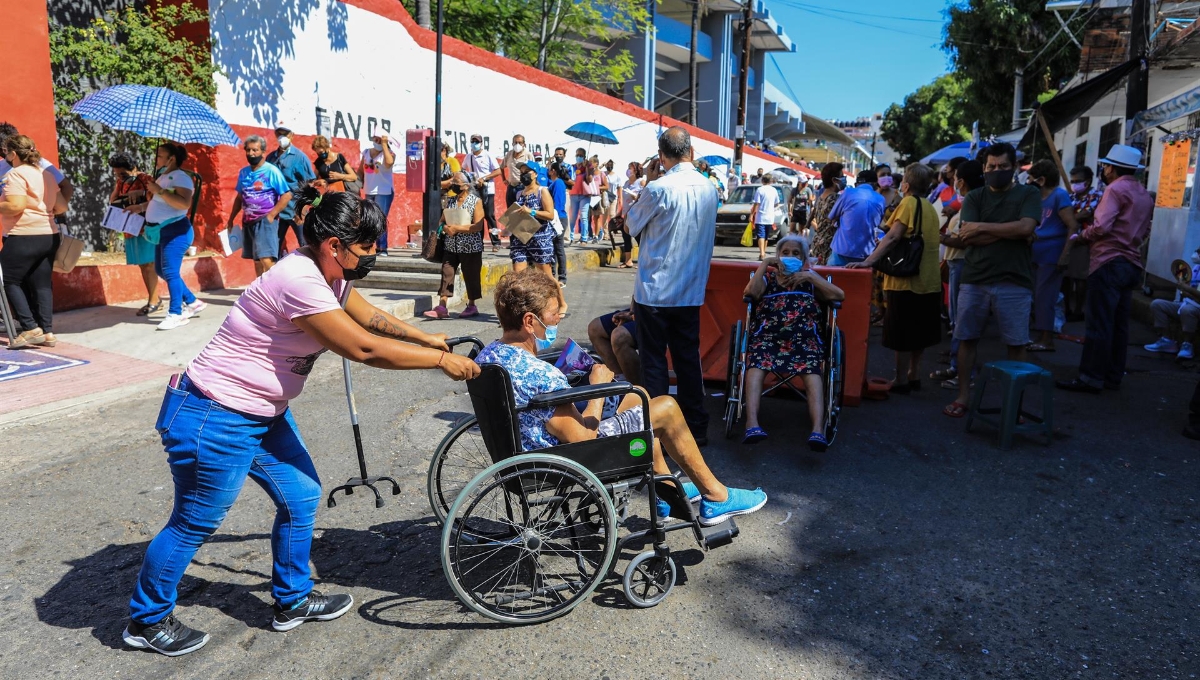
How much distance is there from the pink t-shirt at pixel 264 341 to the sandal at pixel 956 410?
4.60m

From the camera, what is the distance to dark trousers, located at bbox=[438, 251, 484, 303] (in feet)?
29.6

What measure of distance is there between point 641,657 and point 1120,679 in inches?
63.4

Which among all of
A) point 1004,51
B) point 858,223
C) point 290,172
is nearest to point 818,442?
point 858,223

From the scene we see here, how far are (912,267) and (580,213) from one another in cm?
1200

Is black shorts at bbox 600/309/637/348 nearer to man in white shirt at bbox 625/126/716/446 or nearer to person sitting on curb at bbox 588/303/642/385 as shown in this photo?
person sitting on curb at bbox 588/303/642/385

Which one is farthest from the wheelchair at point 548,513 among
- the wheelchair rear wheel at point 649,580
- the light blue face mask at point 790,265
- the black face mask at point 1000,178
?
the black face mask at point 1000,178

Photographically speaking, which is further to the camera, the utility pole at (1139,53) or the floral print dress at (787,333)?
the utility pole at (1139,53)

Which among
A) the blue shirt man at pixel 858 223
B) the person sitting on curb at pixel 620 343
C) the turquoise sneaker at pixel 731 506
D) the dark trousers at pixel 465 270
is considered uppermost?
the blue shirt man at pixel 858 223

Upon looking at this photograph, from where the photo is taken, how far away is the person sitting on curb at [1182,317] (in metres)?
7.65

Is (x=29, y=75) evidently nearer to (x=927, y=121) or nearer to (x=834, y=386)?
(x=834, y=386)

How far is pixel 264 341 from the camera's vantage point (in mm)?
2854

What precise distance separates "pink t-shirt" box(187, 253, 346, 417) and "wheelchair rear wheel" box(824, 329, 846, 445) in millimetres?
3290

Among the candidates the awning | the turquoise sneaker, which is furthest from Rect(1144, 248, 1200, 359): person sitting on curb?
the turquoise sneaker

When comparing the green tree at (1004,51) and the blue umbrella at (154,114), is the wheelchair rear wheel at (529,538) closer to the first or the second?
the blue umbrella at (154,114)
